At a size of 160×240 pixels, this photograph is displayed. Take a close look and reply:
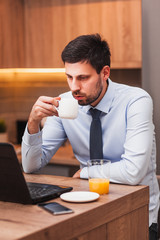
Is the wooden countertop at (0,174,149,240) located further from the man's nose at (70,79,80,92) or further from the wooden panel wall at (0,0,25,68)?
the wooden panel wall at (0,0,25,68)

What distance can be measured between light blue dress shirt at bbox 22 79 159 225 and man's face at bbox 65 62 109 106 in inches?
3.5

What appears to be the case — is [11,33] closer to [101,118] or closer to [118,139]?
[101,118]

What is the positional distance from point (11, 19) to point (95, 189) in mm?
2410

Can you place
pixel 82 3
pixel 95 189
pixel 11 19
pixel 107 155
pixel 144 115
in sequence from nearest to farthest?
pixel 95 189
pixel 144 115
pixel 107 155
pixel 82 3
pixel 11 19

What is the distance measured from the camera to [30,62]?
3697 millimetres

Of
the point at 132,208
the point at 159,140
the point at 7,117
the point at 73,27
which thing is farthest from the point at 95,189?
the point at 7,117

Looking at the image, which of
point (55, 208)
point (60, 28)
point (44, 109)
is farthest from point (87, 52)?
point (60, 28)

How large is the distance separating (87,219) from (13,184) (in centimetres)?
29

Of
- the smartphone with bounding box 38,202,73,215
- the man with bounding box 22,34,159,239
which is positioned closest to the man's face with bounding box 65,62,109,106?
the man with bounding box 22,34,159,239

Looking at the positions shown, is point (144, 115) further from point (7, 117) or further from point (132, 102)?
point (7, 117)

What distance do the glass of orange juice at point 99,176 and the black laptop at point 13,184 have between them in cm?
14

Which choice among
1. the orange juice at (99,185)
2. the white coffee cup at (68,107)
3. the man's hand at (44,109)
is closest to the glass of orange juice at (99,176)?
the orange juice at (99,185)

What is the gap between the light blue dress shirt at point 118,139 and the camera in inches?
71.4

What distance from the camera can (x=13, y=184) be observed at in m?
1.43
